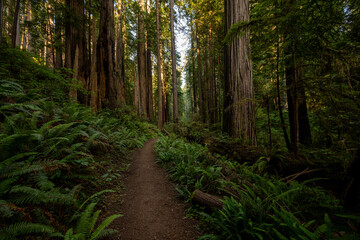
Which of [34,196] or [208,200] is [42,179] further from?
[208,200]

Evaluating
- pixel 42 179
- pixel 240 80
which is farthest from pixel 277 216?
pixel 240 80

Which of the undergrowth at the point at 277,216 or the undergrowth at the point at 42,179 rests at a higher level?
the undergrowth at the point at 42,179

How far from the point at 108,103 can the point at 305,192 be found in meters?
9.25

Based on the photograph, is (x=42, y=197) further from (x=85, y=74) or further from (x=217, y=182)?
(x=85, y=74)

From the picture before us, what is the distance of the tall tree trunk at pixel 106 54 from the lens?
7945mm

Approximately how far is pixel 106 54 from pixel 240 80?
25.1 ft

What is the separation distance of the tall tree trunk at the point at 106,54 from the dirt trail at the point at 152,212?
6440 mm

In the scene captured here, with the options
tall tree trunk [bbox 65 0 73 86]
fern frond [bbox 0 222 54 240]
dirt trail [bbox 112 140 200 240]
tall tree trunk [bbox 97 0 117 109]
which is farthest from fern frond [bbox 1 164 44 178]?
tall tree trunk [bbox 65 0 73 86]

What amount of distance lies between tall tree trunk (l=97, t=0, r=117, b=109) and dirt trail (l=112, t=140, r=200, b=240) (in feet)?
21.1

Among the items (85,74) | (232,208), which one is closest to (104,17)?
(85,74)

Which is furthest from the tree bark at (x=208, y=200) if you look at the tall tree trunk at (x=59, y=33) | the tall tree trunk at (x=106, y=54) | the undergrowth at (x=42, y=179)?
the tall tree trunk at (x=59, y=33)

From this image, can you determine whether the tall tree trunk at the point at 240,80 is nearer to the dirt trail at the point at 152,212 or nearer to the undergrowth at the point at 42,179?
the dirt trail at the point at 152,212

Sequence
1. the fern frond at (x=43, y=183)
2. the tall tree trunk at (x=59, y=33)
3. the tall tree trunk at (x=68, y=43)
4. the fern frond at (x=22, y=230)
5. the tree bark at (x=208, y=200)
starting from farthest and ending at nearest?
the tall tree trunk at (x=68, y=43)
the tall tree trunk at (x=59, y=33)
the tree bark at (x=208, y=200)
the fern frond at (x=43, y=183)
the fern frond at (x=22, y=230)

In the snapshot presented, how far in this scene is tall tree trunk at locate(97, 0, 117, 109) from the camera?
7.95 meters
